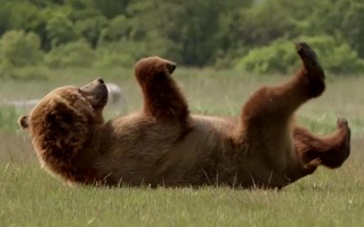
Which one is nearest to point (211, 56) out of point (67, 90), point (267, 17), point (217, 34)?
point (217, 34)

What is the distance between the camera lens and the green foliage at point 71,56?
133ft

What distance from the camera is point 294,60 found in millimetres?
34469

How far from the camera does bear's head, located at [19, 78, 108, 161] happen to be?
330 inches

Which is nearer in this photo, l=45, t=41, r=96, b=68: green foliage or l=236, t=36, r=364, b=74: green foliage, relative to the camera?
l=236, t=36, r=364, b=74: green foliage

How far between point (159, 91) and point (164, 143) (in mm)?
361

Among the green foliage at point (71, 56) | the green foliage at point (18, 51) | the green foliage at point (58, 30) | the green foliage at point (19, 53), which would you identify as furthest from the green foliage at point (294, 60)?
the green foliage at point (58, 30)

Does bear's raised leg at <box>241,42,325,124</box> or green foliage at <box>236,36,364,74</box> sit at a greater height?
bear's raised leg at <box>241,42,325,124</box>

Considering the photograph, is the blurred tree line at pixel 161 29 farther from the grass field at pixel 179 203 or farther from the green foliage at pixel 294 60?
the grass field at pixel 179 203

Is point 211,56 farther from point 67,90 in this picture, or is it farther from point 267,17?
point 67,90

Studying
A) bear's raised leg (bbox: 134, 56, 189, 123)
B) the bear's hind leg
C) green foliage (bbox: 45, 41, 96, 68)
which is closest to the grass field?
the bear's hind leg

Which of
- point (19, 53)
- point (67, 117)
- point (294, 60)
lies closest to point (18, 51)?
point (19, 53)

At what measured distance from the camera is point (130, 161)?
836 cm

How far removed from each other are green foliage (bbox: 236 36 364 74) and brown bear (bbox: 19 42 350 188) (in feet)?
84.1

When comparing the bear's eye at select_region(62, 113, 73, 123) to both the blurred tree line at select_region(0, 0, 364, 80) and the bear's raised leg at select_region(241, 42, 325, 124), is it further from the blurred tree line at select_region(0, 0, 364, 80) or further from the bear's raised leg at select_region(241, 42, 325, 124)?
the blurred tree line at select_region(0, 0, 364, 80)
